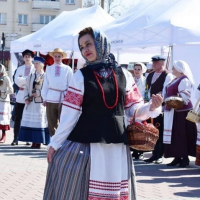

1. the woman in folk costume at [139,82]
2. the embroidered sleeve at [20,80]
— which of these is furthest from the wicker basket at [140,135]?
the embroidered sleeve at [20,80]

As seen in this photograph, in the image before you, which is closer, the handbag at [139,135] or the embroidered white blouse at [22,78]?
the handbag at [139,135]

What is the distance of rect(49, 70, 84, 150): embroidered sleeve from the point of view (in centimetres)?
458

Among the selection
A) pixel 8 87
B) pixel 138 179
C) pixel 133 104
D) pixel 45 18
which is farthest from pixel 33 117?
pixel 45 18

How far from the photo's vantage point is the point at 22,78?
12.0 m

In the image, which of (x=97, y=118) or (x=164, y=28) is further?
(x=164, y=28)

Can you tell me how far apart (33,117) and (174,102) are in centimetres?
354

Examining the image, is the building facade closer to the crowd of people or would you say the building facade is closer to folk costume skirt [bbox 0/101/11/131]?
folk costume skirt [bbox 0/101/11/131]

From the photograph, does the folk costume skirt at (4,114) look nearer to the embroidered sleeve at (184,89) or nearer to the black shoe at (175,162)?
the black shoe at (175,162)

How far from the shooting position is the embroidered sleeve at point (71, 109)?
4582 mm

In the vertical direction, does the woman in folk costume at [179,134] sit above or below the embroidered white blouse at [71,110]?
below

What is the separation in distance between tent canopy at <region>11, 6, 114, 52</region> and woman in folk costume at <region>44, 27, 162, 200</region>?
13018 mm

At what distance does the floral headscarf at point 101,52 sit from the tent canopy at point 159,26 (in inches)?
296

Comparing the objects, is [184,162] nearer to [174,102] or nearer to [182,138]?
[182,138]

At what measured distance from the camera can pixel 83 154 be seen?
4609 millimetres
